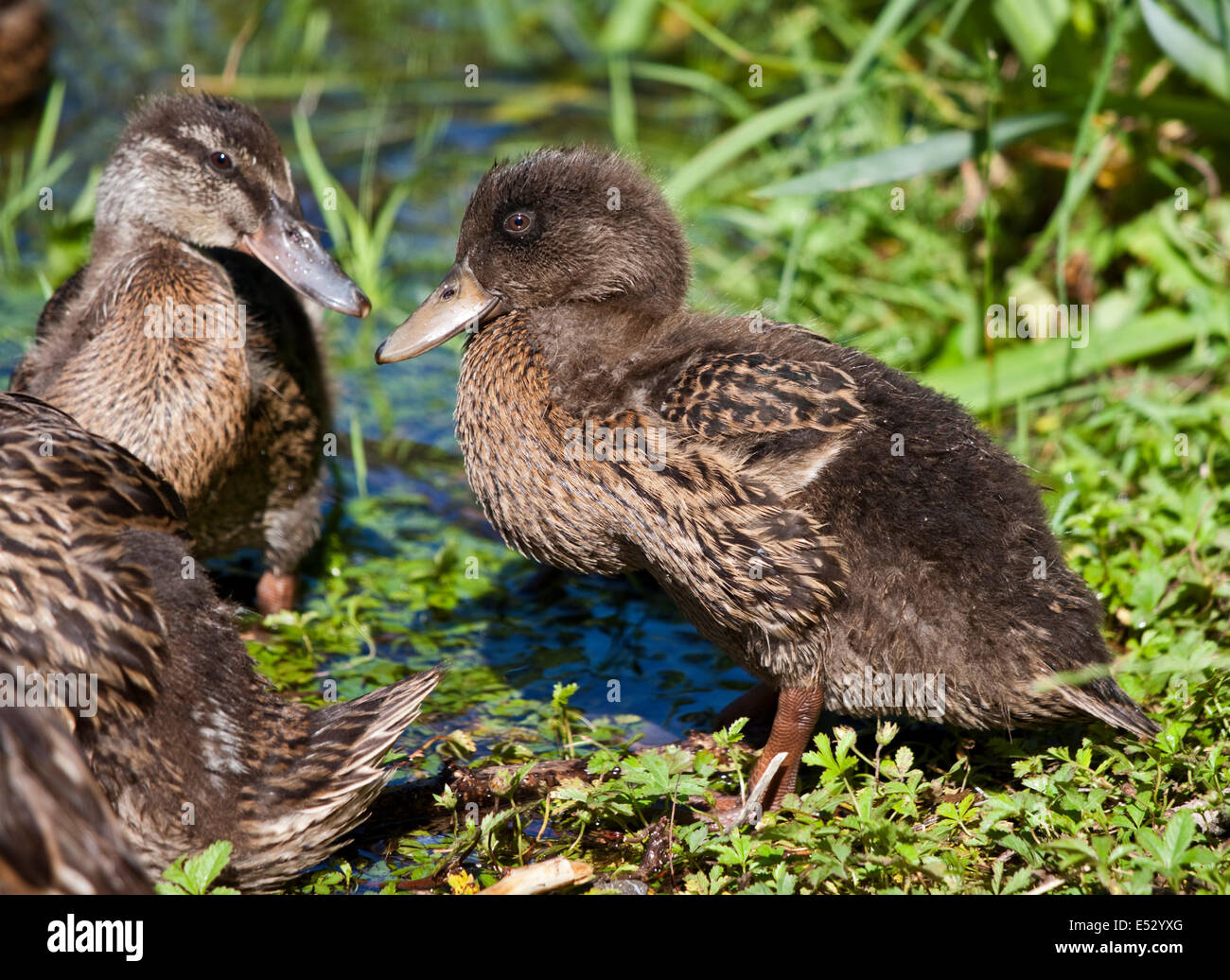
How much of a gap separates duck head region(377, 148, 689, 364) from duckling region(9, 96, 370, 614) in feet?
1.47

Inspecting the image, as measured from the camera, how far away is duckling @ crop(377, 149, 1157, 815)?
3.79 meters

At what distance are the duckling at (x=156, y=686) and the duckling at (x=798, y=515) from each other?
0.76 m

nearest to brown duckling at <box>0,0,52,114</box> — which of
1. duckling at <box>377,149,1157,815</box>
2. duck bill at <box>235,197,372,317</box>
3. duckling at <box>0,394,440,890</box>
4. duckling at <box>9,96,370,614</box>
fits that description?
duckling at <box>9,96,370,614</box>

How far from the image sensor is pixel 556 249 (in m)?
4.38

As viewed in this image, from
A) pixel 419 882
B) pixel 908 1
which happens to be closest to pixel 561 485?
pixel 419 882

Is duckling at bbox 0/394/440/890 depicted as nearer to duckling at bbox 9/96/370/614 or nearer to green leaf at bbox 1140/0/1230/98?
duckling at bbox 9/96/370/614

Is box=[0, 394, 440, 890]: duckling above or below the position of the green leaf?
below

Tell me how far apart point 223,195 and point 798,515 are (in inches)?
94.3

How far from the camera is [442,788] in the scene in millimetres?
3924

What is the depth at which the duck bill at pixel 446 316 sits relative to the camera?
4.51 m

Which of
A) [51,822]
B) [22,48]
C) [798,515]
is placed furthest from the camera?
[22,48]

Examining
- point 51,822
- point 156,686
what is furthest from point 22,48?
point 51,822

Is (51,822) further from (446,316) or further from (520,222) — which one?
(520,222)

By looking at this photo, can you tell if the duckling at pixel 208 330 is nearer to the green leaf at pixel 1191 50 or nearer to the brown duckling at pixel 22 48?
the green leaf at pixel 1191 50
